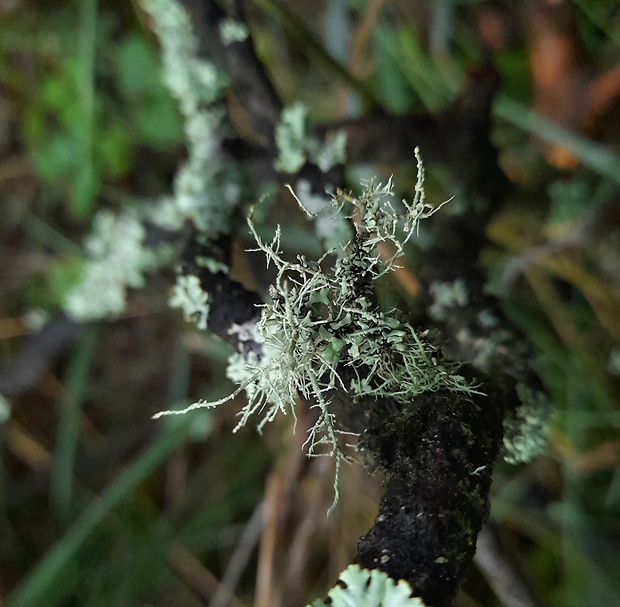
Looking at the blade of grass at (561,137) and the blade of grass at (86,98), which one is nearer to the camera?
the blade of grass at (561,137)

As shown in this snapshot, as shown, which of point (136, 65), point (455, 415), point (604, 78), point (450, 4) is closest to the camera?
point (455, 415)

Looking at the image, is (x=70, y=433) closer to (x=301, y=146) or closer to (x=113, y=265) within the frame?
(x=113, y=265)

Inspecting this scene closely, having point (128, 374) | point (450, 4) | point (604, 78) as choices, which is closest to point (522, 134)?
point (604, 78)

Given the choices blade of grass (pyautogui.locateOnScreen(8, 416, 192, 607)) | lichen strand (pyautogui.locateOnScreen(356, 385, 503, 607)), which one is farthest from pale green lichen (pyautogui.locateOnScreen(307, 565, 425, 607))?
blade of grass (pyautogui.locateOnScreen(8, 416, 192, 607))

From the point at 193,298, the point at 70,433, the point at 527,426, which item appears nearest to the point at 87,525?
the point at 70,433

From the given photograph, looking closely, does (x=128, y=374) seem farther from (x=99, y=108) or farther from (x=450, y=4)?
(x=450, y=4)

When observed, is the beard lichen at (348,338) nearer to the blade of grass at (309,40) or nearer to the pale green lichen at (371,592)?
the pale green lichen at (371,592)

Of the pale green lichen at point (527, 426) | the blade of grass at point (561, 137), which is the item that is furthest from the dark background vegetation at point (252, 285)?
the pale green lichen at point (527, 426)
